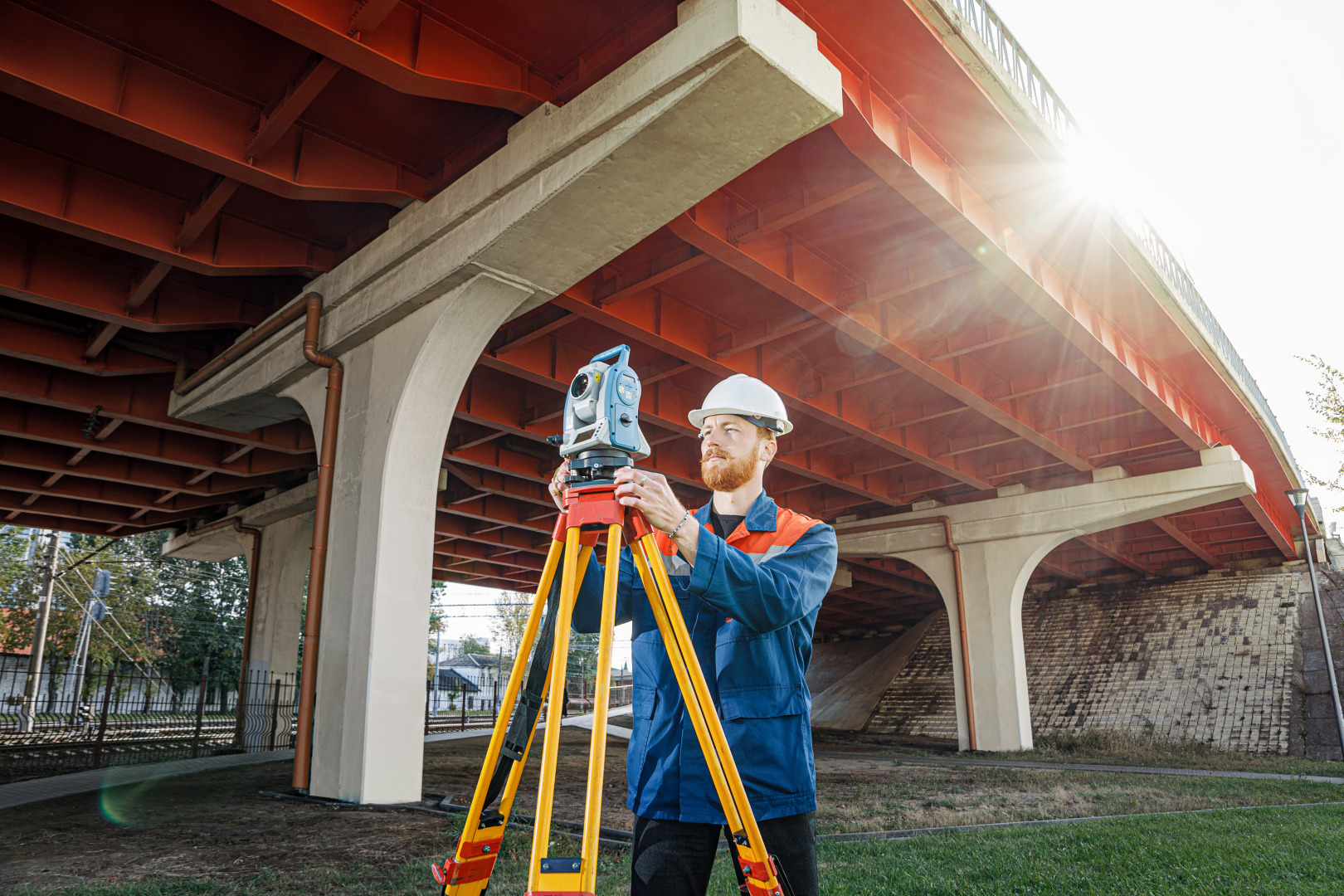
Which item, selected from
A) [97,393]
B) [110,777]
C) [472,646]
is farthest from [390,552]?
[472,646]

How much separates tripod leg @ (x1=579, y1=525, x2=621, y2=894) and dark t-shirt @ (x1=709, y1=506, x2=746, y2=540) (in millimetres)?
618

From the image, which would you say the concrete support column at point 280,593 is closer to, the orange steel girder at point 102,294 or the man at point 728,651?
the orange steel girder at point 102,294

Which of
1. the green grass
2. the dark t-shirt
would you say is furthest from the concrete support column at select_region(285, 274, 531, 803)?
the dark t-shirt

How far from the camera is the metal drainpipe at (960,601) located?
19.6 meters

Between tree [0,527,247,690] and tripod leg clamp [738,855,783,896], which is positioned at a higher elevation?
tree [0,527,247,690]

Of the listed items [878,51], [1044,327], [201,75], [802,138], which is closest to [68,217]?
[201,75]

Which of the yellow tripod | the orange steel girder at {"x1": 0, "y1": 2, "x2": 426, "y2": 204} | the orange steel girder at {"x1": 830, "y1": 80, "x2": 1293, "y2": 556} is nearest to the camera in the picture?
the yellow tripod

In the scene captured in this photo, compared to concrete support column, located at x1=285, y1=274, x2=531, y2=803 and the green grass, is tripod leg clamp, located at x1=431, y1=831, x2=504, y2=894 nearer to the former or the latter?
the green grass

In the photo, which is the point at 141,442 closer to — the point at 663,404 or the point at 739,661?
the point at 663,404

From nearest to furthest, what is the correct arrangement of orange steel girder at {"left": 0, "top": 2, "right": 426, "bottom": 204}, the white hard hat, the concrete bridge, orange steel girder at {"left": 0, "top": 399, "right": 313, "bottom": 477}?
the white hard hat → orange steel girder at {"left": 0, "top": 2, "right": 426, "bottom": 204} → the concrete bridge → orange steel girder at {"left": 0, "top": 399, "right": 313, "bottom": 477}

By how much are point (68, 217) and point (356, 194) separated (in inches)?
119

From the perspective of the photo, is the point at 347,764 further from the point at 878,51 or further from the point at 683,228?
the point at 878,51

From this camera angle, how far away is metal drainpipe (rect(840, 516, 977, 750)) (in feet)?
64.2

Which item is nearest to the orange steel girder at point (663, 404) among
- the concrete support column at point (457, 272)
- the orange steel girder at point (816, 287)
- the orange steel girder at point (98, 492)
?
the concrete support column at point (457, 272)
